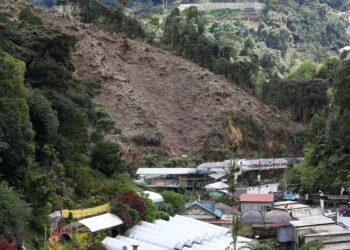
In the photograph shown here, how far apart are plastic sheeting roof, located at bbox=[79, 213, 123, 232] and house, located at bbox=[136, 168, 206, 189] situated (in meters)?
27.7

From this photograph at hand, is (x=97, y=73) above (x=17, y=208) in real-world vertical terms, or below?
below

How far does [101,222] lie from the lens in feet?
120

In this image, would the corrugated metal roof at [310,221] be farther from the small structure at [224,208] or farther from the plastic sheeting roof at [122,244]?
the plastic sheeting roof at [122,244]

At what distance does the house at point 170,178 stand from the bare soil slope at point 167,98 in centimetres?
947

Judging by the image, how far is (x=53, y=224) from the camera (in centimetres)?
3512

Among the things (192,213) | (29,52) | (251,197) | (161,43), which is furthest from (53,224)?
→ (161,43)

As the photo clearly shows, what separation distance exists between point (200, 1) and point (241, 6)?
11.2 metres

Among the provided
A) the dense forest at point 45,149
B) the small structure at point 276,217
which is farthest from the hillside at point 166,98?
the small structure at point 276,217

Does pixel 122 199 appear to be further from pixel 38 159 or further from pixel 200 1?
pixel 200 1

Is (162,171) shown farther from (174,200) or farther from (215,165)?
(174,200)

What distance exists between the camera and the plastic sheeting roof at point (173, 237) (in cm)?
3622

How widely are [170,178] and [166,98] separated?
69.6ft

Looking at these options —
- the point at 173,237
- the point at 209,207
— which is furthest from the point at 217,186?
the point at 173,237

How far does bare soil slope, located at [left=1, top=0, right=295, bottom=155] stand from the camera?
81500mm
